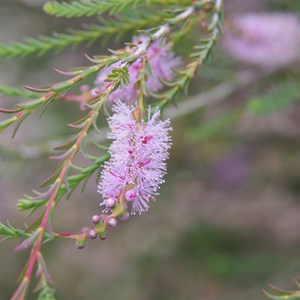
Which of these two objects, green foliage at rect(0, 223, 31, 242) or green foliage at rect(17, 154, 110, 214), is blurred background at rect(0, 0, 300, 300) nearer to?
green foliage at rect(17, 154, 110, 214)

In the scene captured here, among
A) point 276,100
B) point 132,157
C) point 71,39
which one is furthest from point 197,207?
point 132,157

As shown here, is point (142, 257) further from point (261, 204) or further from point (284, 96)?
point (284, 96)

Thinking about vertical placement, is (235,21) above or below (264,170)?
above

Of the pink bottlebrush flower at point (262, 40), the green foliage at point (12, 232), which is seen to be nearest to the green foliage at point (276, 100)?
the pink bottlebrush flower at point (262, 40)

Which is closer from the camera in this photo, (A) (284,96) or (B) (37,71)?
(A) (284,96)

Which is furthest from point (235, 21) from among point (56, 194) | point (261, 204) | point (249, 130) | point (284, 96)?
point (261, 204)

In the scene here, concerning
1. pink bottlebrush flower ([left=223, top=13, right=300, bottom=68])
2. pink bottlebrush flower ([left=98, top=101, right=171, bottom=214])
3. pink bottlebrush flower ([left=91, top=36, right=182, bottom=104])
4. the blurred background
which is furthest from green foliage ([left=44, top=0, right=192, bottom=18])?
the blurred background
